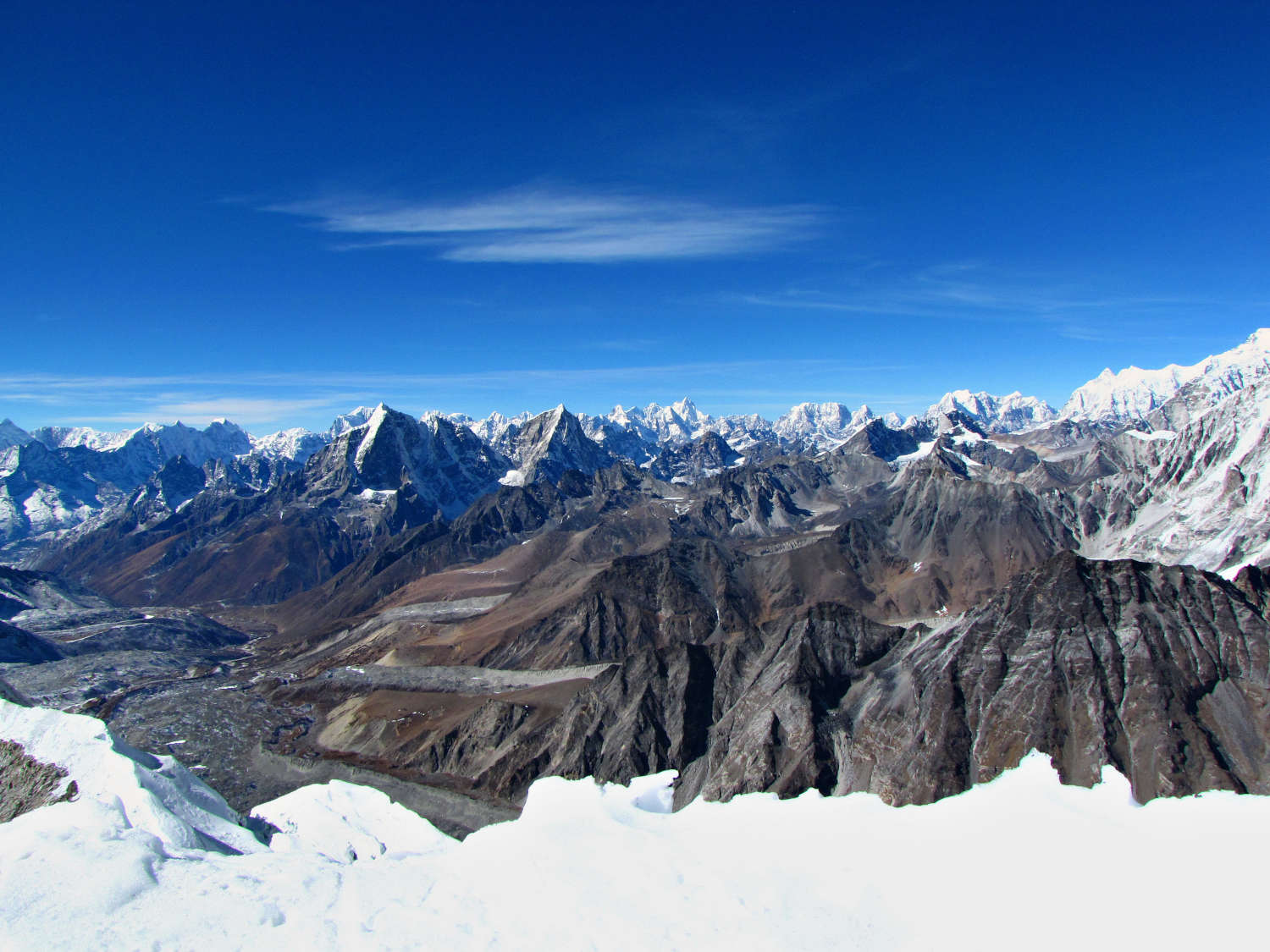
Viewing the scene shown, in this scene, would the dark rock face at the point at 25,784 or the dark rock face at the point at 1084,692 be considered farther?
the dark rock face at the point at 1084,692

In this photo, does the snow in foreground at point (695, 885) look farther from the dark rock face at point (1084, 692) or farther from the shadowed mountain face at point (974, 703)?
the shadowed mountain face at point (974, 703)

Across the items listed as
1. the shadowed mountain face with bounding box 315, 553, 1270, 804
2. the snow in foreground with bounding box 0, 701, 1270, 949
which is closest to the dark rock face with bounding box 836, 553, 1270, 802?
the shadowed mountain face with bounding box 315, 553, 1270, 804

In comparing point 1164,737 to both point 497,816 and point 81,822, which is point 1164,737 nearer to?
point 497,816

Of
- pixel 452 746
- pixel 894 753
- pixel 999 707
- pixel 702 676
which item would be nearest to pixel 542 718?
pixel 452 746

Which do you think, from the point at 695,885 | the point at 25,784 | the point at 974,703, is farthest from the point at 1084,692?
the point at 25,784

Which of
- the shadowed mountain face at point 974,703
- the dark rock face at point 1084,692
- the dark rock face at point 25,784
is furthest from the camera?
the shadowed mountain face at point 974,703

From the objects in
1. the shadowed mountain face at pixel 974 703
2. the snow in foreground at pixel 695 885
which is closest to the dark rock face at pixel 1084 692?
the shadowed mountain face at pixel 974 703

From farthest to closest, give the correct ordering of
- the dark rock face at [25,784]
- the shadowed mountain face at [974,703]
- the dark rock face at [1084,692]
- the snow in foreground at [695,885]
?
the shadowed mountain face at [974,703]
the dark rock face at [1084,692]
the dark rock face at [25,784]
the snow in foreground at [695,885]

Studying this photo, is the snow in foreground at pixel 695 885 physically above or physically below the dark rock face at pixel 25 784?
above

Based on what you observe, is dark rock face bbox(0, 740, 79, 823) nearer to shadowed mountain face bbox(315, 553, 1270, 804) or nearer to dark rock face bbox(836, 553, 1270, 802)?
shadowed mountain face bbox(315, 553, 1270, 804)
